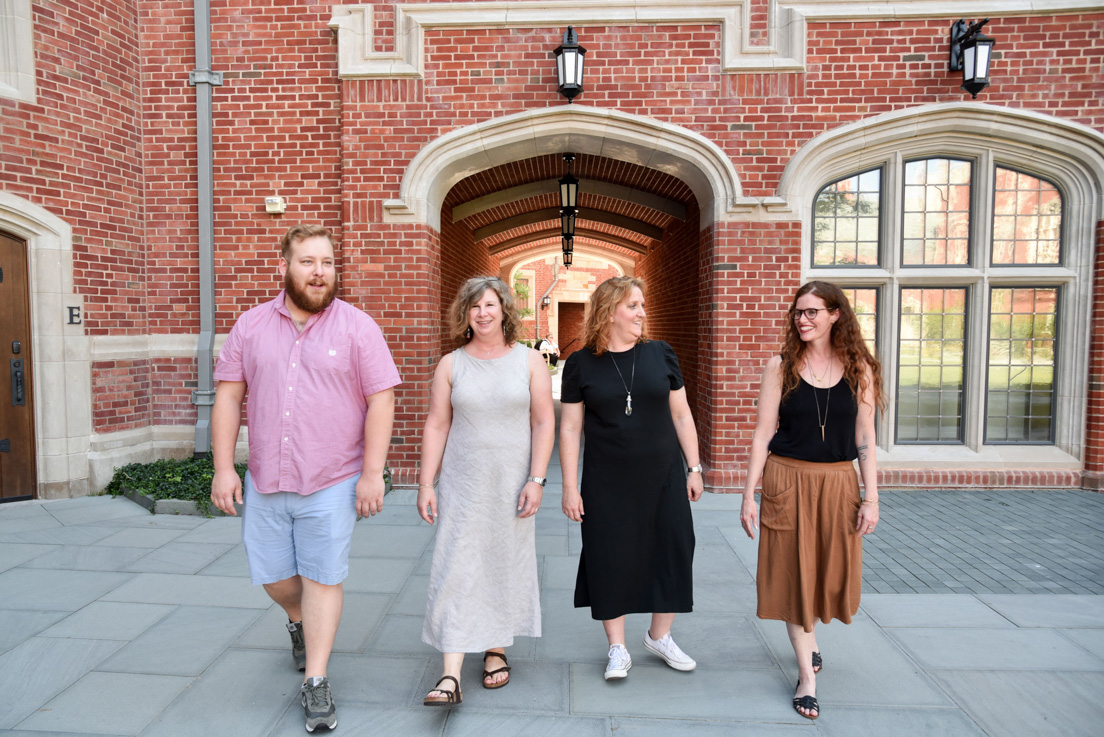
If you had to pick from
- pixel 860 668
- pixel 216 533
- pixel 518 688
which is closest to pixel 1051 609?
pixel 860 668

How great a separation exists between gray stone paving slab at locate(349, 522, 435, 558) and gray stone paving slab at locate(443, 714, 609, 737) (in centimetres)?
192

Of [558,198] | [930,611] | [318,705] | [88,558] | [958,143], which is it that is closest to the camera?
[318,705]

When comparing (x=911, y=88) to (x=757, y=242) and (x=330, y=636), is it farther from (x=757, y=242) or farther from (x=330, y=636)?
(x=330, y=636)

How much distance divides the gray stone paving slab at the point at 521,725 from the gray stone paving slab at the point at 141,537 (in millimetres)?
3084

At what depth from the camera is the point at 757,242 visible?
230 inches

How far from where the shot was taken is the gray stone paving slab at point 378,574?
3.86 metres

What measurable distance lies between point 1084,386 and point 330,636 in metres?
6.65

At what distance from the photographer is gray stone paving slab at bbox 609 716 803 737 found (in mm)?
2473

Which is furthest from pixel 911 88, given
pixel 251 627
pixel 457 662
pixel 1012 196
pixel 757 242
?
pixel 251 627

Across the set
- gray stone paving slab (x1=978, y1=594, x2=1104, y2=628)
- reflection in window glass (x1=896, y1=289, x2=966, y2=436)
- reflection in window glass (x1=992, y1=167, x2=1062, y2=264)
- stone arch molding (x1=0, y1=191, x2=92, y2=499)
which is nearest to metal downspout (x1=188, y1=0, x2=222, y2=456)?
stone arch molding (x1=0, y1=191, x2=92, y2=499)

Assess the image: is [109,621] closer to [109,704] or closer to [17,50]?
[109,704]

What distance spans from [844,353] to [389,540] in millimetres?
3325

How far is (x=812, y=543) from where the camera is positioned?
2697mm

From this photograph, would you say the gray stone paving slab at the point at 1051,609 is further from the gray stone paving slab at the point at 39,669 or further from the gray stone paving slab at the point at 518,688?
the gray stone paving slab at the point at 39,669
